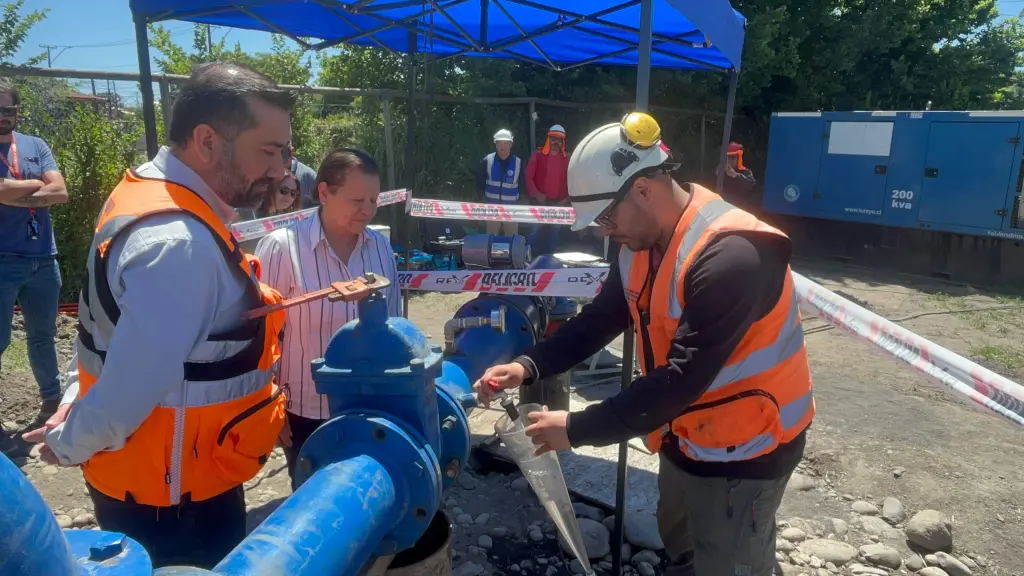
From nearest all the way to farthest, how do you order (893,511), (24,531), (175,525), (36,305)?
(24,531) < (175,525) < (893,511) < (36,305)

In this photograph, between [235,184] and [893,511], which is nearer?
[235,184]

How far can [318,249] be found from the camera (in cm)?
238

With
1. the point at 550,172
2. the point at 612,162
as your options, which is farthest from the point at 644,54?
the point at 550,172

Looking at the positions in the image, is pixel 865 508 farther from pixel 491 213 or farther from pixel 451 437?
pixel 491 213

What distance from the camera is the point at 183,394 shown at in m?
1.40

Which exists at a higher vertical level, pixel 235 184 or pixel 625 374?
pixel 235 184

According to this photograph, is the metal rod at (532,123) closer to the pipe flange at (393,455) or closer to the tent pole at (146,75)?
the tent pole at (146,75)

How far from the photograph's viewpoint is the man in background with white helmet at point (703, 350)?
1707 mm

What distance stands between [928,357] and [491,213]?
10.5 feet

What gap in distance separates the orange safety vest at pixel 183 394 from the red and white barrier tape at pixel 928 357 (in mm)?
1798

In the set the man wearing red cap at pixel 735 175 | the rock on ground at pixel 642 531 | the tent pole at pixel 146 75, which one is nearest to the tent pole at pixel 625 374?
the rock on ground at pixel 642 531

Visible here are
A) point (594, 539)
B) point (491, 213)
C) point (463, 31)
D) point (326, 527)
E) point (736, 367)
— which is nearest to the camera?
point (326, 527)

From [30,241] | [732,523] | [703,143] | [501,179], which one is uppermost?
[703,143]

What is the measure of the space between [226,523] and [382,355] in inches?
26.5
